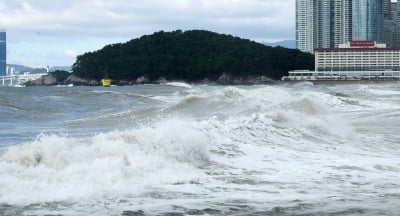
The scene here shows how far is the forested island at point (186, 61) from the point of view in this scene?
161 meters

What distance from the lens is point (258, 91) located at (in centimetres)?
4562

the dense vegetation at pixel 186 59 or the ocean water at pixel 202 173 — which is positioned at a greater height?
the dense vegetation at pixel 186 59

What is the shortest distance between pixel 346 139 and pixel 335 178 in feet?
24.7

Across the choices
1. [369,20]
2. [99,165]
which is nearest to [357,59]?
[369,20]

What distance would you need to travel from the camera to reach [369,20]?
197625mm

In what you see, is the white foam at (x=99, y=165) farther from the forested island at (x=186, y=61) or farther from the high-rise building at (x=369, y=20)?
the high-rise building at (x=369, y=20)

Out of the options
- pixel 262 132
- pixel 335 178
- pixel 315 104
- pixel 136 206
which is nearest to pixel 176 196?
pixel 136 206

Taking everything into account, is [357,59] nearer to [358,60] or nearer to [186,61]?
[358,60]

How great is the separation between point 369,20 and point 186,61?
57.5 metres

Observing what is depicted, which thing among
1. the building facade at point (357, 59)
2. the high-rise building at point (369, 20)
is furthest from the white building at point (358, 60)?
the high-rise building at point (369, 20)

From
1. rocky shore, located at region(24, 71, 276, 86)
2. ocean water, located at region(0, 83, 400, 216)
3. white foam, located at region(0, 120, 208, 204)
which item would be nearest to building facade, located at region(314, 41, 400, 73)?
rocky shore, located at region(24, 71, 276, 86)

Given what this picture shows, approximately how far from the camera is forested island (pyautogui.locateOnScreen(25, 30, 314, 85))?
161 m

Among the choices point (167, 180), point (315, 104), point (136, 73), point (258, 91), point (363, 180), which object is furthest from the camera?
point (136, 73)

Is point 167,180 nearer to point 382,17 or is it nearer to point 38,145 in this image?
point 38,145
